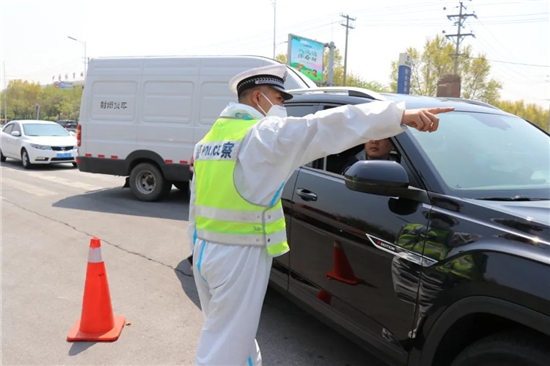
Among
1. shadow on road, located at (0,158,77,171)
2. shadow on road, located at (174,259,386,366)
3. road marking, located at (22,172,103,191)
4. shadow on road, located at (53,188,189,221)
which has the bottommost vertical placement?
shadow on road, located at (174,259,386,366)

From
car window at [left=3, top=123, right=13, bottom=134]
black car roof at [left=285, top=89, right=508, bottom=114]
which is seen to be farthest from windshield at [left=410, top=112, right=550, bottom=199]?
car window at [left=3, top=123, right=13, bottom=134]

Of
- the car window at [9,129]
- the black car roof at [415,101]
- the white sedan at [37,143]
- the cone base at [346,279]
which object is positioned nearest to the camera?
the cone base at [346,279]

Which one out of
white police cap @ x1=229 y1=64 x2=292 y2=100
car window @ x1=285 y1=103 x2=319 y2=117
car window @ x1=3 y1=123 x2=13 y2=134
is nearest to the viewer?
white police cap @ x1=229 y1=64 x2=292 y2=100

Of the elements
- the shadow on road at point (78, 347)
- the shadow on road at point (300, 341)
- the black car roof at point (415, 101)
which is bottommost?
the shadow on road at point (78, 347)

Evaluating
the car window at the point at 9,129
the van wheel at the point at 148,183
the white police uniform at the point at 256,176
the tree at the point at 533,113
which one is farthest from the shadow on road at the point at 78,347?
the tree at the point at 533,113

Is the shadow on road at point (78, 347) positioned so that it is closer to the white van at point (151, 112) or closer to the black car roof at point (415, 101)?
the black car roof at point (415, 101)

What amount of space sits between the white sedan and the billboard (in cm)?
1950

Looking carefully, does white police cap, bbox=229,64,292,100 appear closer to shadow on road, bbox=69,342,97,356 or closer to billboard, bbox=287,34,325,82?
shadow on road, bbox=69,342,97,356

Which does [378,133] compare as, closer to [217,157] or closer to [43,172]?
[217,157]

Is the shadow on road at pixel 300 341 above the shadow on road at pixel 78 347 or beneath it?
above

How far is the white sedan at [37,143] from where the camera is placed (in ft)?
43.5

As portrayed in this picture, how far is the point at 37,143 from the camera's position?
43.5ft

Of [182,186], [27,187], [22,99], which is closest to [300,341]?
[182,186]

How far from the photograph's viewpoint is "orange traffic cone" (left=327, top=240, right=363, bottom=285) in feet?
8.39
